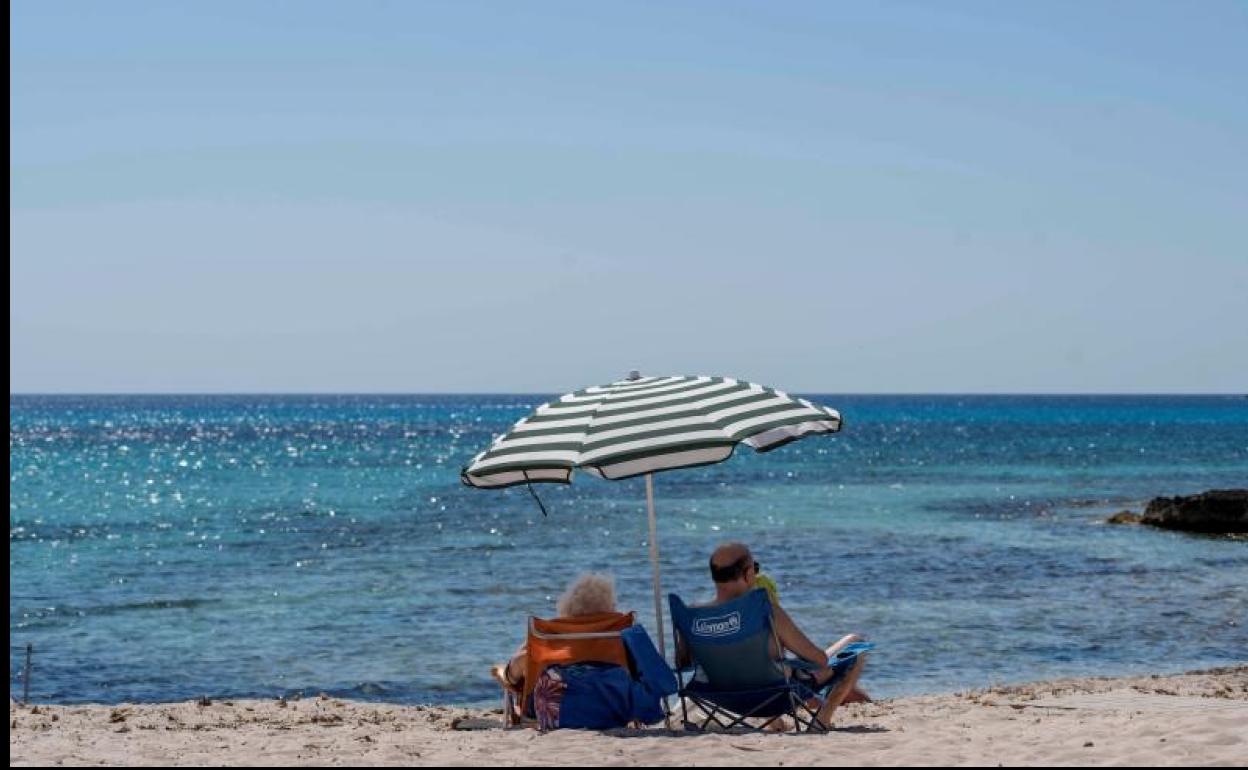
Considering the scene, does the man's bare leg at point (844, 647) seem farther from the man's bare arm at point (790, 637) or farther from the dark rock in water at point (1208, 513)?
the dark rock in water at point (1208, 513)

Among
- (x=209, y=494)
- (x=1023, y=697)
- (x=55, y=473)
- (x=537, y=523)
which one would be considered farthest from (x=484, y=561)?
(x=55, y=473)

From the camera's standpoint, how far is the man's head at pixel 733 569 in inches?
312

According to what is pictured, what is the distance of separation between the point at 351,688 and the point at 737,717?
6046mm

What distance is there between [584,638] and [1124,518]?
25225 millimetres

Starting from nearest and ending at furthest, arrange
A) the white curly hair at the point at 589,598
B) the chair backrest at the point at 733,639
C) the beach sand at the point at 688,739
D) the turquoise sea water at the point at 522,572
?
1. the beach sand at the point at 688,739
2. the chair backrest at the point at 733,639
3. the white curly hair at the point at 589,598
4. the turquoise sea water at the point at 522,572

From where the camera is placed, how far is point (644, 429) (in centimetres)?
786

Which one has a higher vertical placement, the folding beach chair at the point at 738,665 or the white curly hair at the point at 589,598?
the white curly hair at the point at 589,598

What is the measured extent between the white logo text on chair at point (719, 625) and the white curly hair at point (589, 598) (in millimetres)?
487

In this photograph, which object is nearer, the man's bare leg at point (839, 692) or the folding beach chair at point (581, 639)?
the folding beach chair at point (581, 639)

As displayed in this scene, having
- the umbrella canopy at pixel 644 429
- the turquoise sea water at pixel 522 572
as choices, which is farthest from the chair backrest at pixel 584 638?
the turquoise sea water at pixel 522 572

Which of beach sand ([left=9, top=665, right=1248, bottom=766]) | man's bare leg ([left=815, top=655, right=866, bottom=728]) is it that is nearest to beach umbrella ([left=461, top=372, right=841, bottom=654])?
man's bare leg ([left=815, top=655, right=866, bottom=728])

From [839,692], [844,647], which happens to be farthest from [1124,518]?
[839,692]

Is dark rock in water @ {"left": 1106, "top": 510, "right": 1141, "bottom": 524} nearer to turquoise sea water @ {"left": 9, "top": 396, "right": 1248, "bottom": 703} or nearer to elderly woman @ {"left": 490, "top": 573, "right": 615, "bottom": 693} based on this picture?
turquoise sea water @ {"left": 9, "top": 396, "right": 1248, "bottom": 703}

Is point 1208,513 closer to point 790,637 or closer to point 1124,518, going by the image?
point 1124,518
